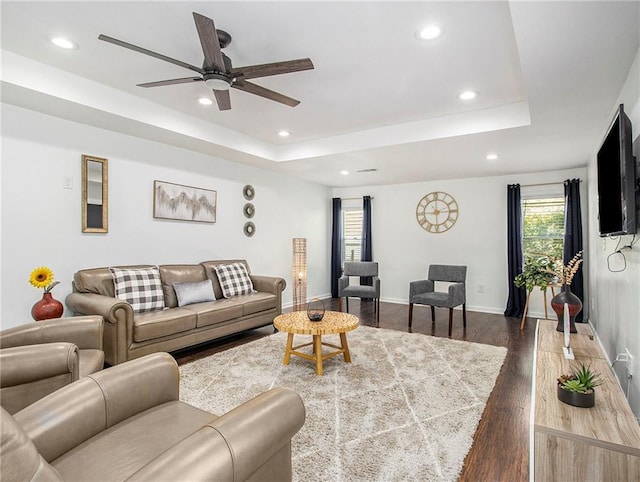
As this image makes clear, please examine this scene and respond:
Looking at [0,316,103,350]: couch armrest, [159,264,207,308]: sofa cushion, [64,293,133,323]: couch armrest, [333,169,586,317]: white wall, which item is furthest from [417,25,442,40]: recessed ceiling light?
[333,169,586,317]: white wall

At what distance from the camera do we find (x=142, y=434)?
1.34 m

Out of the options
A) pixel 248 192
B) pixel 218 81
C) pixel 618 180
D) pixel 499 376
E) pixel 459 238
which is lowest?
pixel 499 376

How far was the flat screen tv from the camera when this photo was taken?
1.90m

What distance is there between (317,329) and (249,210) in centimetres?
286

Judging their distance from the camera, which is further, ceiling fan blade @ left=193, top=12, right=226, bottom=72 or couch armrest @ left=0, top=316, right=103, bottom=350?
couch armrest @ left=0, top=316, right=103, bottom=350

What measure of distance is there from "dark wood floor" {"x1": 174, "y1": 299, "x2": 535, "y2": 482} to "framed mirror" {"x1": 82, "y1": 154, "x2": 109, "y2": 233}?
62.6 inches

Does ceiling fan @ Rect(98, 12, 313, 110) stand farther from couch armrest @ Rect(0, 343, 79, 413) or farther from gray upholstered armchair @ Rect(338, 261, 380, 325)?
gray upholstered armchair @ Rect(338, 261, 380, 325)

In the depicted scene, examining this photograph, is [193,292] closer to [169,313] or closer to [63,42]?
[169,313]

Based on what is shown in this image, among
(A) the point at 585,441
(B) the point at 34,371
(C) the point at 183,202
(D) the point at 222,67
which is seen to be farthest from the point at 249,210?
(A) the point at 585,441

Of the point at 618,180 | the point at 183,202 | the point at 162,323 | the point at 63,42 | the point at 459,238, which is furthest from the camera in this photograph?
the point at 459,238

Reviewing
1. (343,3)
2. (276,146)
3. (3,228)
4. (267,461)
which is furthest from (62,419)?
(276,146)

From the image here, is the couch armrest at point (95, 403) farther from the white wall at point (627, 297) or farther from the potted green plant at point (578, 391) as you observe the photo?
the white wall at point (627, 297)

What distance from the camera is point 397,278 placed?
672cm

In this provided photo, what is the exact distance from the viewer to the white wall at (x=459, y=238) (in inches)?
226
